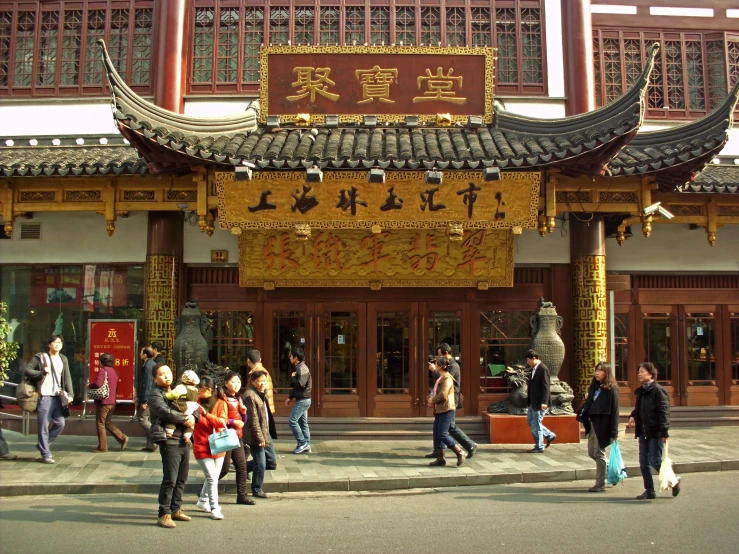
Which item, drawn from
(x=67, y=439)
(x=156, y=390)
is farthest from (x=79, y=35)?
(x=156, y=390)

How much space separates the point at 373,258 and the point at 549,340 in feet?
10.6

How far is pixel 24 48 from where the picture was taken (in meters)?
13.1

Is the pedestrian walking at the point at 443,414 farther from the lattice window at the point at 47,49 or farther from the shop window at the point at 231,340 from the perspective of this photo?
the lattice window at the point at 47,49

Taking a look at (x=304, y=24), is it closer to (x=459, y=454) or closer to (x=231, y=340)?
(x=231, y=340)

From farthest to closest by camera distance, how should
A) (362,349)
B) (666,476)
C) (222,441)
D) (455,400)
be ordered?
(362,349) < (455,400) < (666,476) < (222,441)

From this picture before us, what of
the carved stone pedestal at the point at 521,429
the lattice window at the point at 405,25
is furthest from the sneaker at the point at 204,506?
A: the lattice window at the point at 405,25

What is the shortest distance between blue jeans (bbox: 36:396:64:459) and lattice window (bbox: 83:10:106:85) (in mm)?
6111

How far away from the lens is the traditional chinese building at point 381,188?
10781mm

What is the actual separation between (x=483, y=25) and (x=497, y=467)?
8142mm

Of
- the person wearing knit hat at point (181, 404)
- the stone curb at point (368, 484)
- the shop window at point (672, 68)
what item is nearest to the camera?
the person wearing knit hat at point (181, 404)

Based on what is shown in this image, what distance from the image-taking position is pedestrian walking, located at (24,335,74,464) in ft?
→ 31.9

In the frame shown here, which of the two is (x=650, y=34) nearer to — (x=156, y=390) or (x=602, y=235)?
(x=602, y=235)

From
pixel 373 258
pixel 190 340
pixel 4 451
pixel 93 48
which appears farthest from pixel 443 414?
pixel 93 48

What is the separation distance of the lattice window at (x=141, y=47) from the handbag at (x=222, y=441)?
820cm
